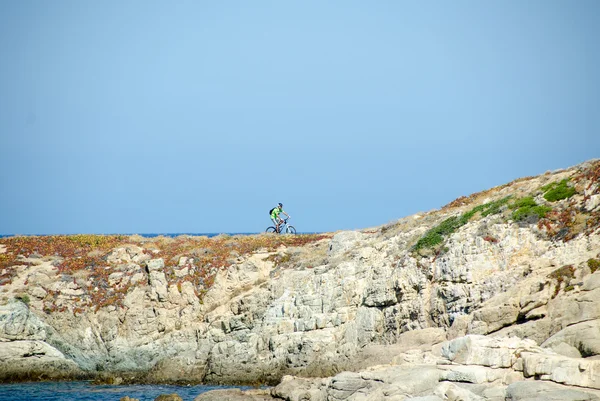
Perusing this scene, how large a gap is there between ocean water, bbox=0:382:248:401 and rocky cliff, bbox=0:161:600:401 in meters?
1.65

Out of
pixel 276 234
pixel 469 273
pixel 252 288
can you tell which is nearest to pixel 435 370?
pixel 469 273

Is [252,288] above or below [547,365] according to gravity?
above

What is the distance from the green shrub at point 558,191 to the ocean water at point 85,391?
22886mm

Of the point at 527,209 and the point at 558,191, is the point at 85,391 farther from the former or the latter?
the point at 558,191

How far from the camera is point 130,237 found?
6059cm

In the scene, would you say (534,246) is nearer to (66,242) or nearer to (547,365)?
(547,365)

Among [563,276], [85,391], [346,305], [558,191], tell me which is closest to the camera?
[563,276]

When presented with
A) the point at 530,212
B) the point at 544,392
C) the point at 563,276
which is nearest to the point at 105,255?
the point at 530,212

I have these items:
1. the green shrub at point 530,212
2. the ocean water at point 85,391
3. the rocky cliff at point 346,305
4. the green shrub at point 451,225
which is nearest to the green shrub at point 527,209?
the green shrub at point 530,212

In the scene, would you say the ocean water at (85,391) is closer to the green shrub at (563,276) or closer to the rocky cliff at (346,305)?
the rocky cliff at (346,305)

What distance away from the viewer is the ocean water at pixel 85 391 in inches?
1570

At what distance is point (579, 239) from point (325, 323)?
15.9 m

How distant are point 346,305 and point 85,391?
1691cm

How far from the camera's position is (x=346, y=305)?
4325 cm
